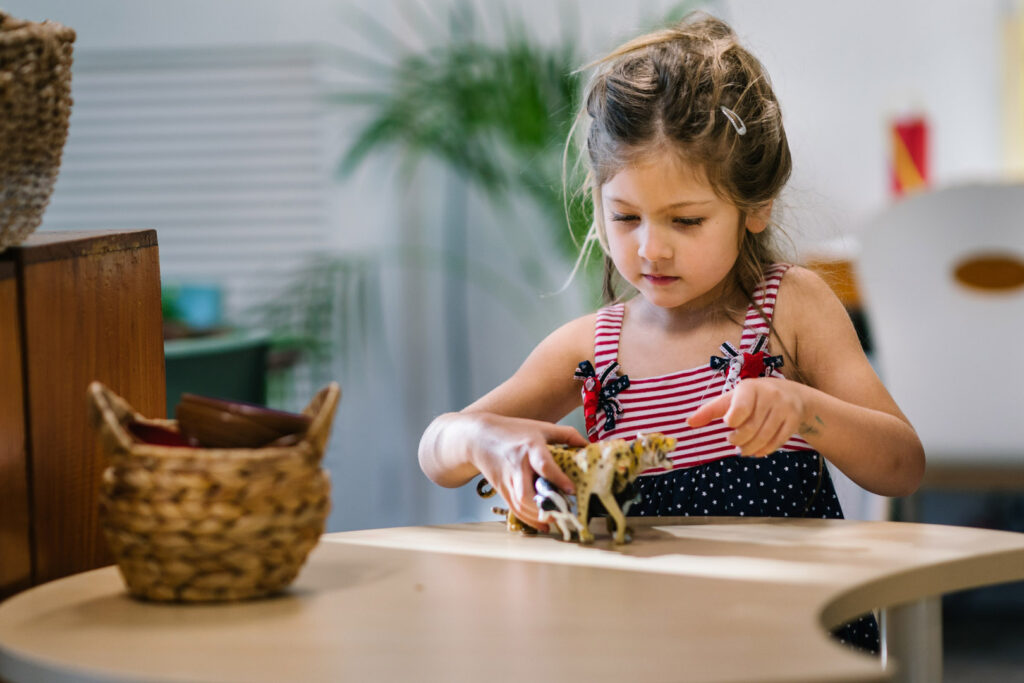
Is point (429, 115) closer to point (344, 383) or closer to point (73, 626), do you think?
point (344, 383)

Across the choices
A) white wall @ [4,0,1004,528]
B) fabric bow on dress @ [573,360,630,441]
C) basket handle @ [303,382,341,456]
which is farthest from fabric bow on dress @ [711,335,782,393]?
white wall @ [4,0,1004,528]

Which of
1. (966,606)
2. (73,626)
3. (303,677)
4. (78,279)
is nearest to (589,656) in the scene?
(303,677)

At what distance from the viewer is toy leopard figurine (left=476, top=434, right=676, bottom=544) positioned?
3.29ft

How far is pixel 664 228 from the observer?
125 cm

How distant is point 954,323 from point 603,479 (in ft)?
4.99

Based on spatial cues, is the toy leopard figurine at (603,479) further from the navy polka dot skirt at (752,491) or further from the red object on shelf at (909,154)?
the red object on shelf at (909,154)

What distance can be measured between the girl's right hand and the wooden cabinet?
0.32 meters

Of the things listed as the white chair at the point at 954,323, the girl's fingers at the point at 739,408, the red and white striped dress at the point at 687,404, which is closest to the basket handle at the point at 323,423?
the girl's fingers at the point at 739,408

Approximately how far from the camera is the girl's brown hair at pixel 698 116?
1.29 metres

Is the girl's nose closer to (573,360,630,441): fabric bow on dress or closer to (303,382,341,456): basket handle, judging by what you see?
(573,360,630,441): fabric bow on dress

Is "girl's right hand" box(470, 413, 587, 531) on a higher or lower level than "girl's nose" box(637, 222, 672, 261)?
lower

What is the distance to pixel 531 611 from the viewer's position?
79 cm

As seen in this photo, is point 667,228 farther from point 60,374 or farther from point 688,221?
point 60,374

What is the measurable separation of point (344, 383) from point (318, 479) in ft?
8.74
